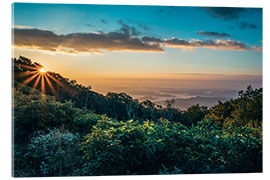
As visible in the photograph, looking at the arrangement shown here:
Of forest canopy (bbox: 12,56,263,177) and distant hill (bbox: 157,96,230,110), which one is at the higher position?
distant hill (bbox: 157,96,230,110)

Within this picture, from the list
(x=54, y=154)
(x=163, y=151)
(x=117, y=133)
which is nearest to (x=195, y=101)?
(x=163, y=151)

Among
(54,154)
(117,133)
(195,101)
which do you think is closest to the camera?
(117,133)

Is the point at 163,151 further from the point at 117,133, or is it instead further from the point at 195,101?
the point at 195,101

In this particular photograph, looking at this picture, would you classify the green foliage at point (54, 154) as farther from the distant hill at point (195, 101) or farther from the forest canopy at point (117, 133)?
the distant hill at point (195, 101)

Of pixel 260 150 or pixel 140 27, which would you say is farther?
Result: pixel 140 27

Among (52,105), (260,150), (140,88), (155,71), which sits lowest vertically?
(260,150)

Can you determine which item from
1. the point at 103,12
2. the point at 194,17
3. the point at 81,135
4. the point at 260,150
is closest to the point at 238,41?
the point at 194,17

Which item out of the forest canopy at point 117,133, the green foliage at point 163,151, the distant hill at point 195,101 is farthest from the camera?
the distant hill at point 195,101

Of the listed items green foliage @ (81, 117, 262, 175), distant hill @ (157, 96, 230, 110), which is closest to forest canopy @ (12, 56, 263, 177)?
green foliage @ (81, 117, 262, 175)

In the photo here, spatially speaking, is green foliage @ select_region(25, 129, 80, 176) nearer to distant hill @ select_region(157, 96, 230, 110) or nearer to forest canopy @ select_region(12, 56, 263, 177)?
forest canopy @ select_region(12, 56, 263, 177)

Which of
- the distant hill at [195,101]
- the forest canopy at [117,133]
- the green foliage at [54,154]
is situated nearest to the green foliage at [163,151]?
the forest canopy at [117,133]

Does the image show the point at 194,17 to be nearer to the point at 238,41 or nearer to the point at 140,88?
the point at 238,41
